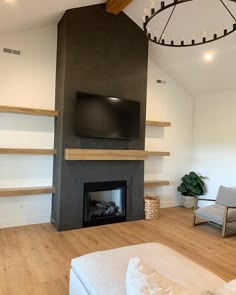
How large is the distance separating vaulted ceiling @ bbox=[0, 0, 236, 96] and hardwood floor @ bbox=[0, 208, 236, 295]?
9.94 feet

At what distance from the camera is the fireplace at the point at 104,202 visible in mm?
4551

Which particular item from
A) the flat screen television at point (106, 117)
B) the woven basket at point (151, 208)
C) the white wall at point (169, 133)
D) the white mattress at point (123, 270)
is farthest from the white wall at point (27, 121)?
the white mattress at point (123, 270)

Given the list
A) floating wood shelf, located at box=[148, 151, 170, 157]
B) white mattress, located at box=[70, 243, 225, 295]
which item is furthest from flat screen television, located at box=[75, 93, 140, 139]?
white mattress, located at box=[70, 243, 225, 295]

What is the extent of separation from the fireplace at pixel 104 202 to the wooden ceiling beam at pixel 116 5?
3.12m

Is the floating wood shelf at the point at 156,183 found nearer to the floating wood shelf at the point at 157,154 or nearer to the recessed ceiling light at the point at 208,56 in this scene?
the floating wood shelf at the point at 157,154

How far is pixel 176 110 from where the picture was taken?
20.2 ft

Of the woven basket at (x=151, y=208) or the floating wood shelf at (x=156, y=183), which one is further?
the floating wood shelf at (x=156, y=183)

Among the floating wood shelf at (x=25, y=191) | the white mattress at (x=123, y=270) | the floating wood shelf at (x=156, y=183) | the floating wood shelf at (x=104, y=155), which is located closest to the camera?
the white mattress at (x=123, y=270)

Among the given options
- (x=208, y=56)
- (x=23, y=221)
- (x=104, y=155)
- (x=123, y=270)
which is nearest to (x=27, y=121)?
(x=104, y=155)

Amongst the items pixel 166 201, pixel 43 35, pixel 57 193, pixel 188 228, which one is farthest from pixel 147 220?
pixel 43 35

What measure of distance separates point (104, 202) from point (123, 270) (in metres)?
3.05

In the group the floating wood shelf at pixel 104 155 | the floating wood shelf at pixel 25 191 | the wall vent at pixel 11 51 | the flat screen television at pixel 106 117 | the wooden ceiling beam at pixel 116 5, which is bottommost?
the floating wood shelf at pixel 25 191

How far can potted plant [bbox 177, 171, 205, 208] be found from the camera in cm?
591

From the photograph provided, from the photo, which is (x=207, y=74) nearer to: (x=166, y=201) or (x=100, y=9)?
(x=100, y=9)
